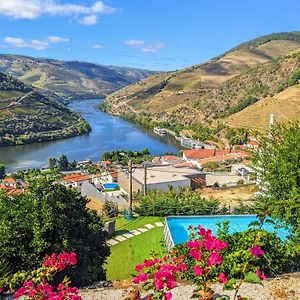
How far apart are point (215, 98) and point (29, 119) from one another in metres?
43.6

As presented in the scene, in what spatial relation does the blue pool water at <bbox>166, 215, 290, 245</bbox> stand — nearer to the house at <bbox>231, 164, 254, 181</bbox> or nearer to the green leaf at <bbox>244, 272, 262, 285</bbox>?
the green leaf at <bbox>244, 272, 262, 285</bbox>

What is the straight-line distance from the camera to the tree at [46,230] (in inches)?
333

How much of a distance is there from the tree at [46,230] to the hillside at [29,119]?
70.0 meters

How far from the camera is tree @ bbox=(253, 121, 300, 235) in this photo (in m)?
9.91

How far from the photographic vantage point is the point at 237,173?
41.7m

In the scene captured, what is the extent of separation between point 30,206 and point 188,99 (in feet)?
339

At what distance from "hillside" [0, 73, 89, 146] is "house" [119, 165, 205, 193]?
47.1 metres

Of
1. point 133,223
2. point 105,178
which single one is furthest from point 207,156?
point 133,223

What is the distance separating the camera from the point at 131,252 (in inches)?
610

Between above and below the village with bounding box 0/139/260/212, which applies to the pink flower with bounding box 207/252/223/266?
above

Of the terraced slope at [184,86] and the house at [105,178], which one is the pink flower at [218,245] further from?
the terraced slope at [184,86]

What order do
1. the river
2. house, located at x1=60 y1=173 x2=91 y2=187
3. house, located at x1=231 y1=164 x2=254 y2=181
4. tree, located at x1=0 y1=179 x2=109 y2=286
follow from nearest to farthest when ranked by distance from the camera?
1. tree, located at x1=0 y1=179 x2=109 y2=286
2. house, located at x1=231 y1=164 x2=254 y2=181
3. house, located at x1=60 y1=173 x2=91 y2=187
4. the river

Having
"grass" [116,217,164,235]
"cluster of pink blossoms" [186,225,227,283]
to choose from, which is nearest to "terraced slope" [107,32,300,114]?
"grass" [116,217,164,235]

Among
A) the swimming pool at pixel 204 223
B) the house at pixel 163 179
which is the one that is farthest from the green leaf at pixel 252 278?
the house at pixel 163 179
